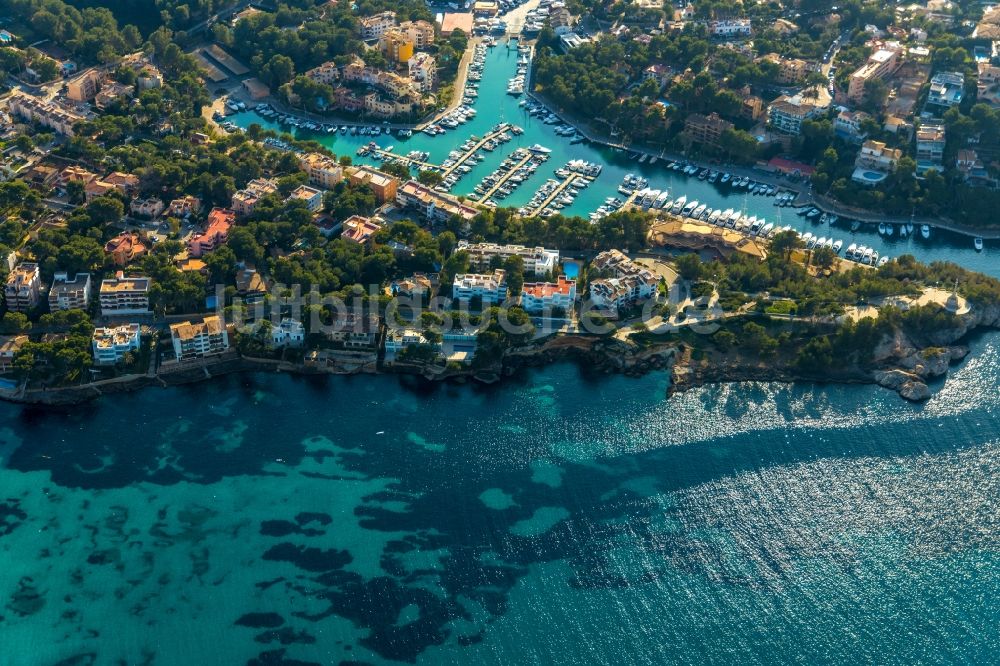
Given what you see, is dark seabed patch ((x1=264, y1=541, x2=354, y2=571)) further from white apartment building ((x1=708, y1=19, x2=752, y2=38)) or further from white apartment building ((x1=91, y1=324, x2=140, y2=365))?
white apartment building ((x1=708, y1=19, x2=752, y2=38))

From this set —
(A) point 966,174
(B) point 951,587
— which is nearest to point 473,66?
(A) point 966,174

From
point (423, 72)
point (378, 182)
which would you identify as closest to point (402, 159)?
point (378, 182)

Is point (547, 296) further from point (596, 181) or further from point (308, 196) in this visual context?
point (308, 196)

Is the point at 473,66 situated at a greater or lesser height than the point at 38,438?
greater

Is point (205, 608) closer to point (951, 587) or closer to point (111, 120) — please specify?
point (951, 587)

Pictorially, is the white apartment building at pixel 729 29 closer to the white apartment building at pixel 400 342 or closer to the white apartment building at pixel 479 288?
the white apartment building at pixel 479 288

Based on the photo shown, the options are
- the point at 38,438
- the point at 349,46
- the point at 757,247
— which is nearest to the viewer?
the point at 38,438
